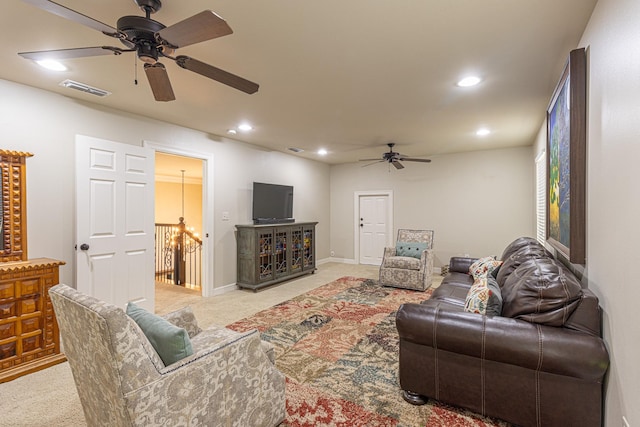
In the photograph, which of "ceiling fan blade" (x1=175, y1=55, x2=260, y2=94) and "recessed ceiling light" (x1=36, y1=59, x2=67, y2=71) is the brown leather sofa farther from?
"recessed ceiling light" (x1=36, y1=59, x2=67, y2=71)

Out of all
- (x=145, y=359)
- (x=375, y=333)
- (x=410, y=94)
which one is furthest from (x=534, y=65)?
(x=145, y=359)

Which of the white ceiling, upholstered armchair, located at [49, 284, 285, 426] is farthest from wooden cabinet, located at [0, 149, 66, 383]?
upholstered armchair, located at [49, 284, 285, 426]

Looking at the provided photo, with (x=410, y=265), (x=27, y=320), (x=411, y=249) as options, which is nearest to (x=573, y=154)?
(x=410, y=265)

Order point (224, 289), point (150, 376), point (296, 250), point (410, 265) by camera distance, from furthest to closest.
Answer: point (296, 250) < point (410, 265) < point (224, 289) < point (150, 376)

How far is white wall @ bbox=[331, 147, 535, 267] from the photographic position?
5.68 meters

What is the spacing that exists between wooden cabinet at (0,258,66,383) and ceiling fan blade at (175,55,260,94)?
2.22m

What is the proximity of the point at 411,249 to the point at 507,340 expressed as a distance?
3.70 meters

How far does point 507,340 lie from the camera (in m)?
1.74

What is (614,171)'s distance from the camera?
1.45m

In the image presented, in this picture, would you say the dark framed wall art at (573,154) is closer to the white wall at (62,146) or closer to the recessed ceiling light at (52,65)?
the recessed ceiling light at (52,65)

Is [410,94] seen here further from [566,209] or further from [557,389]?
[557,389]

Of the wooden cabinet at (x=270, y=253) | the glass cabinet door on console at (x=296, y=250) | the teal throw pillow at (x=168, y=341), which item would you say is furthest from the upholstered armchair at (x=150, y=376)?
the glass cabinet door on console at (x=296, y=250)

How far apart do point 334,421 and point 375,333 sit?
A: 55.7 inches

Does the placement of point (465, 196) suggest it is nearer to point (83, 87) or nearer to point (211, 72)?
point (211, 72)
